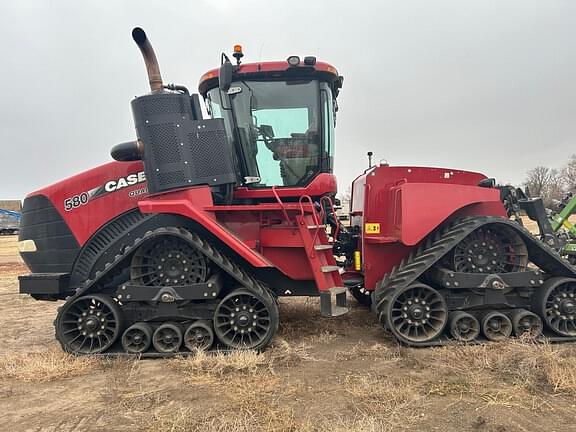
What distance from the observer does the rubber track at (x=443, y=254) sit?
15.1 feet

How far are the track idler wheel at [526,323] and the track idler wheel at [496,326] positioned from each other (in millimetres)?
71

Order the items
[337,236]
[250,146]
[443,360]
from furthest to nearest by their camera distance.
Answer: [337,236]
[250,146]
[443,360]

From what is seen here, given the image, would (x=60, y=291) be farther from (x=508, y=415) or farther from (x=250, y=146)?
(x=508, y=415)

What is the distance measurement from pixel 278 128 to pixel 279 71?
675 mm

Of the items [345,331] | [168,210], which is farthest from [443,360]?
Answer: [168,210]

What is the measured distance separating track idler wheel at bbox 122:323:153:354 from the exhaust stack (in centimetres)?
264

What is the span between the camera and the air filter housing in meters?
4.68

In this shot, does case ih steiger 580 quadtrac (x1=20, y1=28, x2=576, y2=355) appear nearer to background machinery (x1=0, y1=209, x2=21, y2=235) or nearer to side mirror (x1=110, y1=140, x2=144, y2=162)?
side mirror (x1=110, y1=140, x2=144, y2=162)

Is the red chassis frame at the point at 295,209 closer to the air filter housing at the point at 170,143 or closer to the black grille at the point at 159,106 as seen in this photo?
the air filter housing at the point at 170,143

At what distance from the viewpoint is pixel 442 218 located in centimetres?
475

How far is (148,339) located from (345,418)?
2403 millimetres

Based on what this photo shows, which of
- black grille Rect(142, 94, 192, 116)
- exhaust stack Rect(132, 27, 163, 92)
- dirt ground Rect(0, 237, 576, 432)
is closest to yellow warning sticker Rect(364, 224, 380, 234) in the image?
dirt ground Rect(0, 237, 576, 432)

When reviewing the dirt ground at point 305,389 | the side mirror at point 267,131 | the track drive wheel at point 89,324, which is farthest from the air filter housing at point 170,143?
the dirt ground at point 305,389

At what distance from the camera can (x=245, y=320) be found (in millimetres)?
4523
